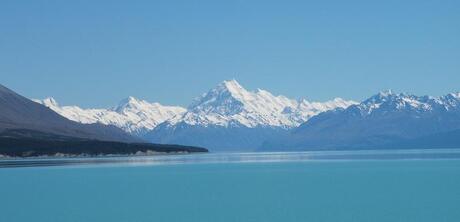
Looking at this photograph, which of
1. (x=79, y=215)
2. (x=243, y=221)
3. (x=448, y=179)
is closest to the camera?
(x=243, y=221)

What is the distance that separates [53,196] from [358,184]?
2813 centimetres

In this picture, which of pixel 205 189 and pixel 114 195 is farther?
pixel 205 189

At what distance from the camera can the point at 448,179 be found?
80188mm

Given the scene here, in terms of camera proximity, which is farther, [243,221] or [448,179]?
[448,179]

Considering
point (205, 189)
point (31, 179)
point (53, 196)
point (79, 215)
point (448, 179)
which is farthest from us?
point (31, 179)

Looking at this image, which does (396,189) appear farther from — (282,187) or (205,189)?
(205,189)

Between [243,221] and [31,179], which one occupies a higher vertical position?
[31,179]

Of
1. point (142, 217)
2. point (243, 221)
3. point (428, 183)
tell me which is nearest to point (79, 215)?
point (142, 217)

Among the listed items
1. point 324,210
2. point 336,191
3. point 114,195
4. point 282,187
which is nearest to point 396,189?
point 336,191

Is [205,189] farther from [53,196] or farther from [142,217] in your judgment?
[142,217]

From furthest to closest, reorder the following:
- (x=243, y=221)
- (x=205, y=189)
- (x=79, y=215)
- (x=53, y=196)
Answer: (x=205, y=189) → (x=53, y=196) → (x=79, y=215) → (x=243, y=221)

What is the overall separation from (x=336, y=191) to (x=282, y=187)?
7263 mm

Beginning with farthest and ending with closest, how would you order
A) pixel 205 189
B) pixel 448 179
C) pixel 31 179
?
pixel 31 179, pixel 448 179, pixel 205 189

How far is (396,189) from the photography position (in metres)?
Answer: 69.1
